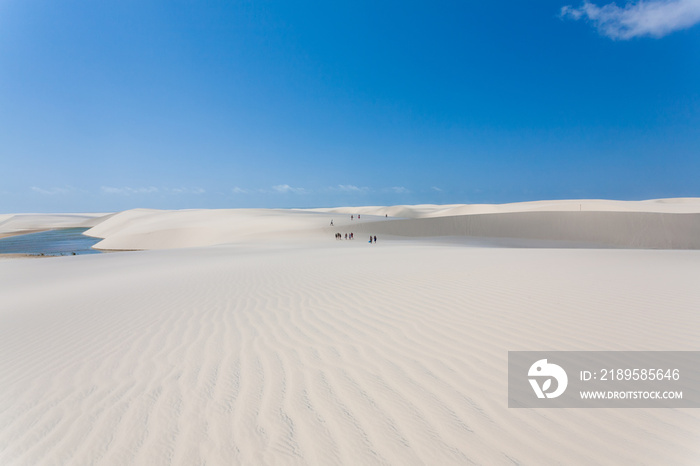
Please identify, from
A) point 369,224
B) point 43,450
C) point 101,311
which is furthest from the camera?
point 369,224

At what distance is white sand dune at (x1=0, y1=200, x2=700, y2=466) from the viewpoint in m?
2.27

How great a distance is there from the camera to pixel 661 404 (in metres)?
2.67

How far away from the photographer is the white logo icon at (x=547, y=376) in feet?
9.56

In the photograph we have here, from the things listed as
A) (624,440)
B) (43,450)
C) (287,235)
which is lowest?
(43,450)

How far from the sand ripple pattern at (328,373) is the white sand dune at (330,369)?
0.05ft

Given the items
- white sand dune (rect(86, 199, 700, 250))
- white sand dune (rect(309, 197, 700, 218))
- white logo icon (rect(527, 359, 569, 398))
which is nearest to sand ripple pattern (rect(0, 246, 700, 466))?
white logo icon (rect(527, 359, 569, 398))

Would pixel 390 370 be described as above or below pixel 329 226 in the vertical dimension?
below

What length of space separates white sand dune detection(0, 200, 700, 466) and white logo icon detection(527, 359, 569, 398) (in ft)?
0.87

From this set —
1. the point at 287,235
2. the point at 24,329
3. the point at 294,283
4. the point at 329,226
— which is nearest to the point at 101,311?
the point at 24,329

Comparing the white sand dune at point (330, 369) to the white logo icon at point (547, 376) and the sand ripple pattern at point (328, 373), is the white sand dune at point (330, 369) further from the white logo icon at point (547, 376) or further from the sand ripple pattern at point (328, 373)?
the white logo icon at point (547, 376)

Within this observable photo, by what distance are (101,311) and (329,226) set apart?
28.7 m

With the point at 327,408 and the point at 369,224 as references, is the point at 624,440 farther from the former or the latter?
the point at 369,224

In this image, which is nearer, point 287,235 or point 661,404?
point 661,404

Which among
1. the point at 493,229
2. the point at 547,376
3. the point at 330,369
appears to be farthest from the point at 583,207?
the point at 330,369
